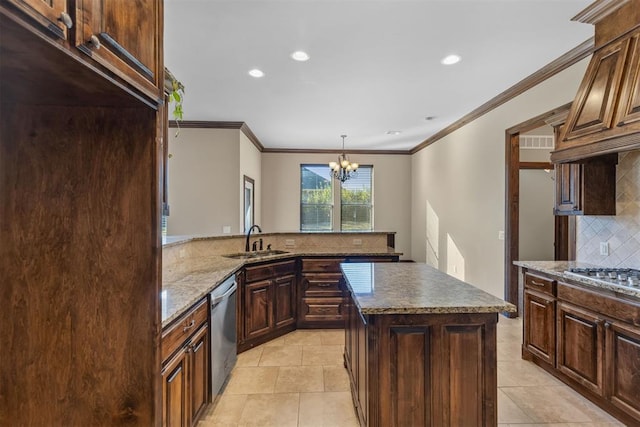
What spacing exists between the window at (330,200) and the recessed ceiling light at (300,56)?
4.64 metres

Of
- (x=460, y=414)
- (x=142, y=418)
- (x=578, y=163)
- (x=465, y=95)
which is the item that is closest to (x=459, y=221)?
(x=465, y=95)

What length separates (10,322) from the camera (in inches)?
44.1

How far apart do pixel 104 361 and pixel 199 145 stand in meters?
4.62

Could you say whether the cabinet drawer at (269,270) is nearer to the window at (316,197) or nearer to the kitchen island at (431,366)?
the kitchen island at (431,366)

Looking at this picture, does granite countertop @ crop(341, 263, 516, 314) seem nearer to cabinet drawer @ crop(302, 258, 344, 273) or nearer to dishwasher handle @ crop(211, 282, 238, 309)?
dishwasher handle @ crop(211, 282, 238, 309)

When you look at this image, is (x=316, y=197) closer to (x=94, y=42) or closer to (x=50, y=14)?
(x=94, y=42)

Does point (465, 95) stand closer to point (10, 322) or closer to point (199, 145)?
point (199, 145)

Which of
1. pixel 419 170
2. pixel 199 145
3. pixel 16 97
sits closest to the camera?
pixel 16 97

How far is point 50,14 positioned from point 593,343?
3.26 meters

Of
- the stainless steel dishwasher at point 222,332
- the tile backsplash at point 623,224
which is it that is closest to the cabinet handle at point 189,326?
the stainless steel dishwasher at point 222,332

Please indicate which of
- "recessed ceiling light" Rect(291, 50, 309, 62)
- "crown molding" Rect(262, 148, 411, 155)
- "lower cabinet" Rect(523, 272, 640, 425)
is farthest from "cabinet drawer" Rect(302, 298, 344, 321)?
"crown molding" Rect(262, 148, 411, 155)

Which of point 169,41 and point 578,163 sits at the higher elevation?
point 169,41

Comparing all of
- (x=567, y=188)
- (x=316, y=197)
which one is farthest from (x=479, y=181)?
(x=316, y=197)

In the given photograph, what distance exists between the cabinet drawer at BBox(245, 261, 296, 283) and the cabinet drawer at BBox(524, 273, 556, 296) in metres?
2.37
